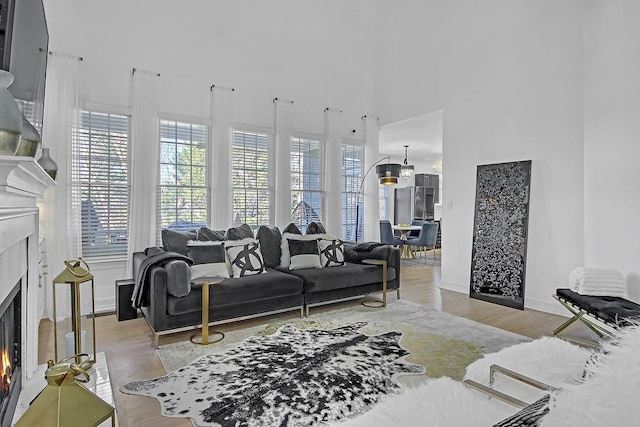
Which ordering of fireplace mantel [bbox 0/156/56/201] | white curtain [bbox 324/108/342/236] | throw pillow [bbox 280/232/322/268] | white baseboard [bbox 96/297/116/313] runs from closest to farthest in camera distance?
1. fireplace mantel [bbox 0/156/56/201]
2. white baseboard [bbox 96/297/116/313]
3. throw pillow [bbox 280/232/322/268]
4. white curtain [bbox 324/108/342/236]

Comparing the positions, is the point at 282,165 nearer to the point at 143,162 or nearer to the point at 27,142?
the point at 143,162

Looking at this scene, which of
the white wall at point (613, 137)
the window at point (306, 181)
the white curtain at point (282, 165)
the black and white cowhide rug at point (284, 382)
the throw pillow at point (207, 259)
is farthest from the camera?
the window at point (306, 181)

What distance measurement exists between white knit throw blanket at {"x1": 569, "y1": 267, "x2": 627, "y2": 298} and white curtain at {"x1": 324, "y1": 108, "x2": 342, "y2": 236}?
11.3 feet

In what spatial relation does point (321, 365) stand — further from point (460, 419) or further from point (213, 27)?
point (213, 27)

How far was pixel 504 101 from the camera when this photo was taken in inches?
186

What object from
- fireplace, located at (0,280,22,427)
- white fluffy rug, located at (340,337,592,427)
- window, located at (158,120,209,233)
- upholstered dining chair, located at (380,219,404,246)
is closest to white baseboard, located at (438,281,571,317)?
white fluffy rug, located at (340,337,592,427)

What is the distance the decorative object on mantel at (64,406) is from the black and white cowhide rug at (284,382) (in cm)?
129

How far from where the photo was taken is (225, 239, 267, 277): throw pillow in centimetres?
385

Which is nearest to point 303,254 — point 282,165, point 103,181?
point 282,165

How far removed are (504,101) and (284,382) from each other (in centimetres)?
432

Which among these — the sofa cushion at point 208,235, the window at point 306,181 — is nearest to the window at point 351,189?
the window at point 306,181

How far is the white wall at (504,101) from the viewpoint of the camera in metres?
4.12

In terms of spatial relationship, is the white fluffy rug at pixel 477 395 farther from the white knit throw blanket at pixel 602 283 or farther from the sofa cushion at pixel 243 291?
the sofa cushion at pixel 243 291

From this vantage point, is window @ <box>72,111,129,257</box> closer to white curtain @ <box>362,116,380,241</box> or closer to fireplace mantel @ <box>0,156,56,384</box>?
fireplace mantel @ <box>0,156,56,384</box>
